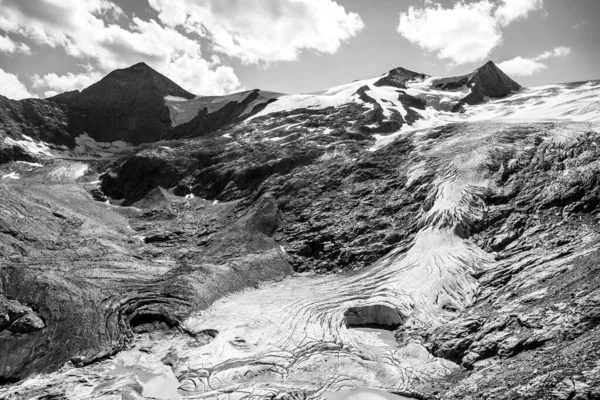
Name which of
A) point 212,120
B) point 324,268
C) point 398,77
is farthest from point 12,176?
point 398,77

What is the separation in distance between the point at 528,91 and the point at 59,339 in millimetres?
140499

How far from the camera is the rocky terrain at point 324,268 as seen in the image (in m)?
34.8

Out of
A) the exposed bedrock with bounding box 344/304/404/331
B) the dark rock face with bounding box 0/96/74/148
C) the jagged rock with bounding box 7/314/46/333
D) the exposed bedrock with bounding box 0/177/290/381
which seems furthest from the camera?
the dark rock face with bounding box 0/96/74/148

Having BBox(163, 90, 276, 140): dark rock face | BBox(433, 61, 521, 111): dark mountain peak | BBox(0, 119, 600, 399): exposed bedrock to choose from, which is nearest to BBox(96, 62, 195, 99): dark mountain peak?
BBox(163, 90, 276, 140): dark rock face

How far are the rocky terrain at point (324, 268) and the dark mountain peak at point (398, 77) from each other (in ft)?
142

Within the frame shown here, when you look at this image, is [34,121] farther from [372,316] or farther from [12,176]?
[372,316]

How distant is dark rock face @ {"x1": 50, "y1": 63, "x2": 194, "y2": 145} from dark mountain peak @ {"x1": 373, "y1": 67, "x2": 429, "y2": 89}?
262 feet

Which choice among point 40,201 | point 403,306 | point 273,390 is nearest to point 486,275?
point 403,306

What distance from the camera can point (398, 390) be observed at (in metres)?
33.7

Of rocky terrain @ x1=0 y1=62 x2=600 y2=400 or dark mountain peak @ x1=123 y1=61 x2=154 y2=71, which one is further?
dark mountain peak @ x1=123 y1=61 x2=154 y2=71

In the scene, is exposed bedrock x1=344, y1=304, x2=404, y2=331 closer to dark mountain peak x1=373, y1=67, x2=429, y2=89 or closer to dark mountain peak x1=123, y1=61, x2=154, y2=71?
dark mountain peak x1=373, y1=67, x2=429, y2=89

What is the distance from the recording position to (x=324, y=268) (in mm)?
58375

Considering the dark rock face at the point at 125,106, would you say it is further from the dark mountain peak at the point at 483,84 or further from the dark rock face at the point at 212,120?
the dark mountain peak at the point at 483,84

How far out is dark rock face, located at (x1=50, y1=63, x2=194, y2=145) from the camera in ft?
529
